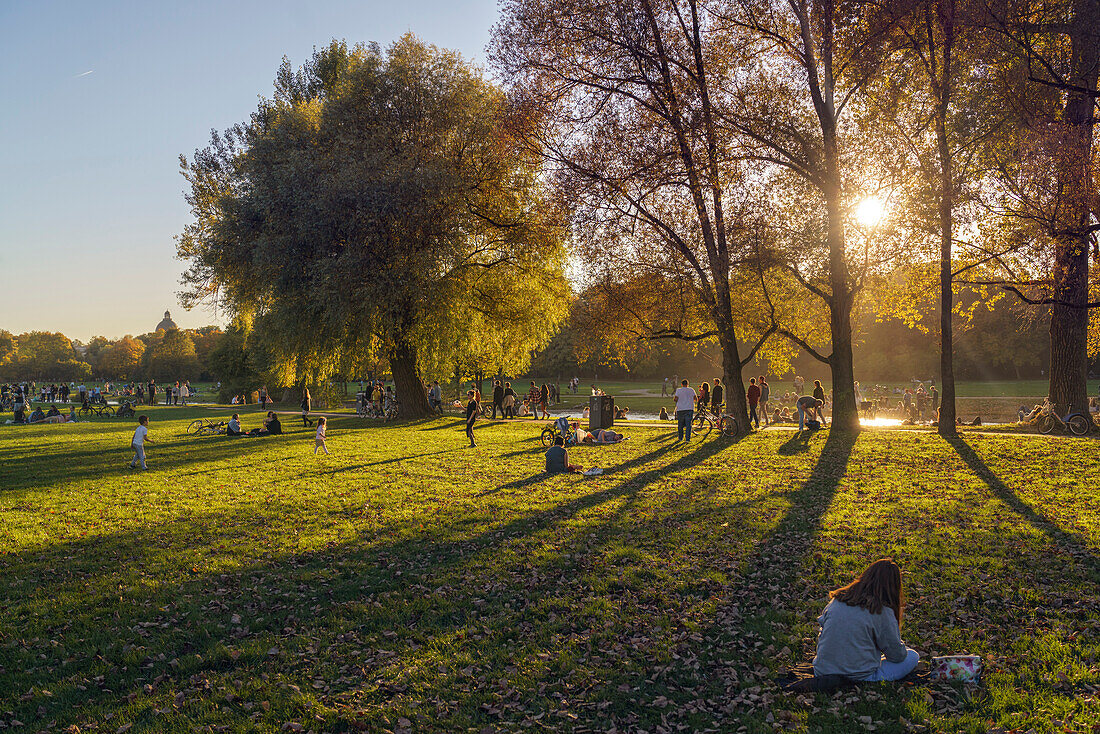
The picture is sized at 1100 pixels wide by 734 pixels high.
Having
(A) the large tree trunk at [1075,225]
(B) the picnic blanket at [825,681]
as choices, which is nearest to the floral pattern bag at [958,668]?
(B) the picnic blanket at [825,681]

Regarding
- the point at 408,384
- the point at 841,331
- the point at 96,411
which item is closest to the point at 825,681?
the point at 841,331

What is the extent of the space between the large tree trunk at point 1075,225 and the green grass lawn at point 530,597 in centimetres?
614

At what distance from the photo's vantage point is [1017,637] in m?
6.71

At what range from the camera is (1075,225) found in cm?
1675

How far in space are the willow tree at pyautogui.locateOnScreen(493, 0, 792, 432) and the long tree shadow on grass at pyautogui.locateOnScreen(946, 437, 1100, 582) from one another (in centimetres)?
859

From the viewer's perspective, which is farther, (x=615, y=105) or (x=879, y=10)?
(x=615, y=105)

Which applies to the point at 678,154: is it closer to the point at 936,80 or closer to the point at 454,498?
the point at 936,80

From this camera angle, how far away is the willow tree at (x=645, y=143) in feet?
73.4

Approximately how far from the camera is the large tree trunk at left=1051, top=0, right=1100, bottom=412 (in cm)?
1611

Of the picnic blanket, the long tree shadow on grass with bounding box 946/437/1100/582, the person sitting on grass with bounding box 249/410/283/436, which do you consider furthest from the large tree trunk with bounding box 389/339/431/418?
the picnic blanket

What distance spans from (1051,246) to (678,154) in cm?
1113

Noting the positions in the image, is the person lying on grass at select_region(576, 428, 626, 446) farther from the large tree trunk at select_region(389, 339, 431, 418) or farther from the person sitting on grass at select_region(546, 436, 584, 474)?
the large tree trunk at select_region(389, 339, 431, 418)

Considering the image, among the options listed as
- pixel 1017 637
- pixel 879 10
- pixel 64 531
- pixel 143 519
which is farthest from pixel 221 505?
pixel 879 10

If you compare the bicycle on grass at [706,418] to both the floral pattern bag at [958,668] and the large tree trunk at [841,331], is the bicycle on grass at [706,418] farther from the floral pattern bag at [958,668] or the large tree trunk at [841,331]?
the floral pattern bag at [958,668]
